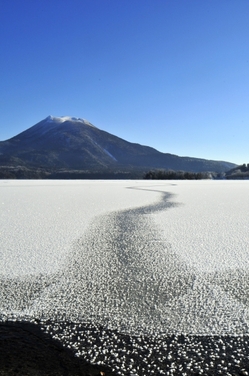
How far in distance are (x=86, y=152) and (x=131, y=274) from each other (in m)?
136

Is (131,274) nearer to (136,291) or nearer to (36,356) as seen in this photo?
(136,291)

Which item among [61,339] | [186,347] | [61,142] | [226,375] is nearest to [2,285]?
[61,339]

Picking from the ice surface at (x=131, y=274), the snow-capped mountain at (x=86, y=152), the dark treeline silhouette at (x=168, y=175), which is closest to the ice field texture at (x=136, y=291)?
the ice surface at (x=131, y=274)

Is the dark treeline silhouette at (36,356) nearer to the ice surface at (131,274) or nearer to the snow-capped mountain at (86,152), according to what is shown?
the ice surface at (131,274)

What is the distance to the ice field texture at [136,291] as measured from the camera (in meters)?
2.45

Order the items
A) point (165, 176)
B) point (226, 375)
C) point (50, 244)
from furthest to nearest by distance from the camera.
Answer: point (165, 176) → point (50, 244) → point (226, 375)

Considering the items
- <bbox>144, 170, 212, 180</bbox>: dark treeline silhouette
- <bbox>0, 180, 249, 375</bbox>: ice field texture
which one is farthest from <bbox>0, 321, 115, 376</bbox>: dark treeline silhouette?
<bbox>144, 170, 212, 180</bbox>: dark treeline silhouette

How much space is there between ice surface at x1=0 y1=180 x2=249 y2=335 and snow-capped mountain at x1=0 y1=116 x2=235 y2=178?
10361 centimetres

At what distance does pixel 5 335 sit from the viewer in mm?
2672

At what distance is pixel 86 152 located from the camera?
5423 inches

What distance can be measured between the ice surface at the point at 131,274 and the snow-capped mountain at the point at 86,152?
340 ft

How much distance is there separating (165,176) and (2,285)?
131 ft

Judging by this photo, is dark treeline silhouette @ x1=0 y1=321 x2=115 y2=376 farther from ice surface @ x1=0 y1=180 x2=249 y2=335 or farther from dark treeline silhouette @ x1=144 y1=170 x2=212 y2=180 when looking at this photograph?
dark treeline silhouette @ x1=144 y1=170 x2=212 y2=180

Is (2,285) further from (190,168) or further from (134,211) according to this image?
(190,168)
